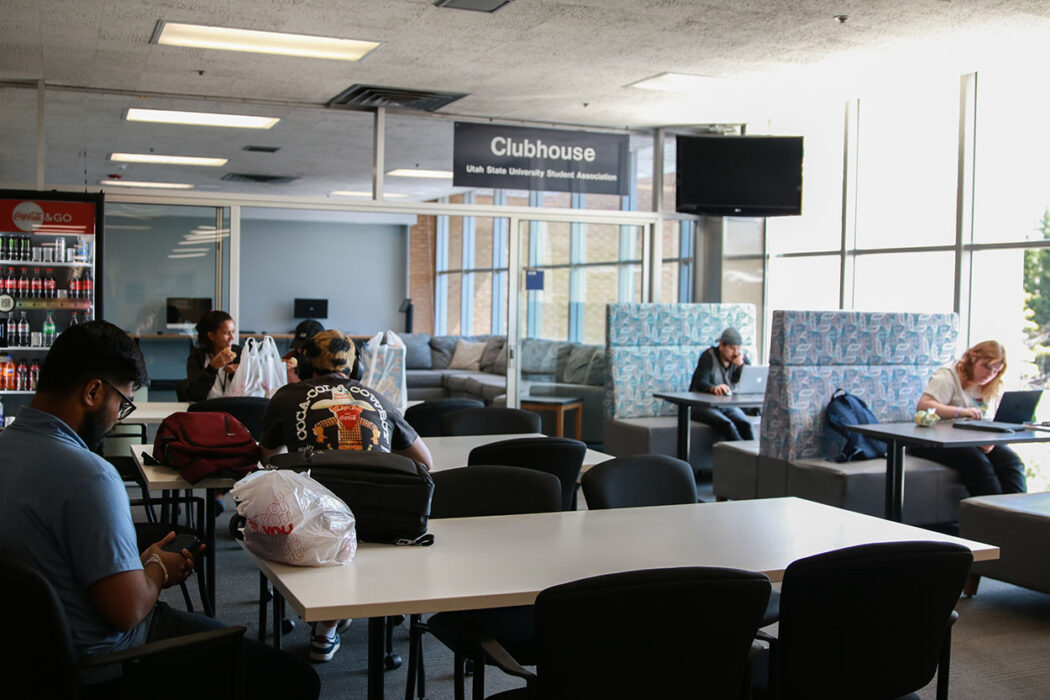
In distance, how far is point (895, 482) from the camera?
19.0 ft

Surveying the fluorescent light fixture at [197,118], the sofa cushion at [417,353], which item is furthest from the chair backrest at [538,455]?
the sofa cushion at [417,353]

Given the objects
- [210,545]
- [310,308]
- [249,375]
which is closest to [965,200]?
[249,375]

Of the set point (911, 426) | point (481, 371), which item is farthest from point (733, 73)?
point (481, 371)

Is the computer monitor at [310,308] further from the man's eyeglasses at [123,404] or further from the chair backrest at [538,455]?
the man's eyeglasses at [123,404]

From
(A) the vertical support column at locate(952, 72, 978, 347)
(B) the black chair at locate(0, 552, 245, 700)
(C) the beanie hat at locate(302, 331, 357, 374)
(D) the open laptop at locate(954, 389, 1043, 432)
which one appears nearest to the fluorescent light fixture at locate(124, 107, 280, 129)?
(C) the beanie hat at locate(302, 331, 357, 374)

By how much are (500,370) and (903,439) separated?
7.89 metres

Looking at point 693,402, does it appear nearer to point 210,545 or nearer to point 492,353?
point 210,545

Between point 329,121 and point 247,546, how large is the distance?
695 cm

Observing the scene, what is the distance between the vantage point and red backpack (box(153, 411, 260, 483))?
388cm

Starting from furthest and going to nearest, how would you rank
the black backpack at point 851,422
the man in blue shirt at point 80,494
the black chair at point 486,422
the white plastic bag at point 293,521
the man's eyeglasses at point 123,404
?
the black backpack at point 851,422 → the black chair at point 486,422 → the white plastic bag at point 293,521 → the man's eyeglasses at point 123,404 → the man in blue shirt at point 80,494

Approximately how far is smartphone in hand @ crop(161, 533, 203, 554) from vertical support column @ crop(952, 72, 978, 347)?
6.54 m

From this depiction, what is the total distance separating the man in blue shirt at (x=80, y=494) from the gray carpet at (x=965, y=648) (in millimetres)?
1775

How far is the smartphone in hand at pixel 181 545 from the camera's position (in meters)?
2.55

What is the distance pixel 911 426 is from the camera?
240 inches
